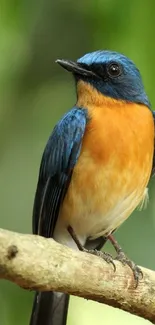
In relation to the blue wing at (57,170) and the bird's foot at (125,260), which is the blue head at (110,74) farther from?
the bird's foot at (125,260)

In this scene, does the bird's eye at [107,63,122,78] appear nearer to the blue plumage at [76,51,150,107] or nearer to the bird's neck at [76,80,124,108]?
the blue plumage at [76,51,150,107]

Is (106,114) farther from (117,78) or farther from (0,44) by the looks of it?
(0,44)

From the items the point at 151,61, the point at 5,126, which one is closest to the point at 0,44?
the point at 151,61

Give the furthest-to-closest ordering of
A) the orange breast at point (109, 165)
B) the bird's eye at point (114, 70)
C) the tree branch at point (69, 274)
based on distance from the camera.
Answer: the bird's eye at point (114, 70) < the orange breast at point (109, 165) < the tree branch at point (69, 274)

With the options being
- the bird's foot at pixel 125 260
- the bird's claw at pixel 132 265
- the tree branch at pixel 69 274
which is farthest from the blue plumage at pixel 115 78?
the tree branch at pixel 69 274

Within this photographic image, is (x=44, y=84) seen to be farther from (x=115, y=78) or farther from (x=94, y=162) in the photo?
(x=94, y=162)

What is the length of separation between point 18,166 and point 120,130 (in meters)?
0.95

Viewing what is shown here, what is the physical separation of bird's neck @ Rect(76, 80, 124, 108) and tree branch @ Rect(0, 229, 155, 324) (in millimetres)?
1048

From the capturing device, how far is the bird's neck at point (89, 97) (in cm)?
523

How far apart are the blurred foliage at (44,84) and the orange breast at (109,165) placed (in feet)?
0.65

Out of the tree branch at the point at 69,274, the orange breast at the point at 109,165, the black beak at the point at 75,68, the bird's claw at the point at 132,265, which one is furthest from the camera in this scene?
the black beak at the point at 75,68

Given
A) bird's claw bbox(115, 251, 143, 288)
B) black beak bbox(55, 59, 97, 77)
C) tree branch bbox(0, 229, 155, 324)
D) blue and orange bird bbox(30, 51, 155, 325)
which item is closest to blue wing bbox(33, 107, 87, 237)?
blue and orange bird bbox(30, 51, 155, 325)

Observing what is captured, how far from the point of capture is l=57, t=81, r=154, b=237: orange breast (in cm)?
499

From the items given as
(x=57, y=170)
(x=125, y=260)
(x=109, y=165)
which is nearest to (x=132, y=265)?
(x=125, y=260)
